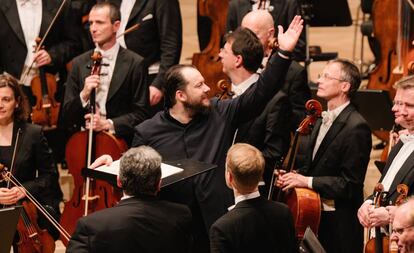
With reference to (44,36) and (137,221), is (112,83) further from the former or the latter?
(137,221)

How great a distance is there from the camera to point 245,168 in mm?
4039

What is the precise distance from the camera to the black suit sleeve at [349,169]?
5.01 metres

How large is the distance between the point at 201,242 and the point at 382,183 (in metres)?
0.97

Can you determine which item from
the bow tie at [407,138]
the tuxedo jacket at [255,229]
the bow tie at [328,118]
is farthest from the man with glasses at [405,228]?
the bow tie at [328,118]

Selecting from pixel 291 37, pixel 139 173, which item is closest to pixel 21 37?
pixel 291 37

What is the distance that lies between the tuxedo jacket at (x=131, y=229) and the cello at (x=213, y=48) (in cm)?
271

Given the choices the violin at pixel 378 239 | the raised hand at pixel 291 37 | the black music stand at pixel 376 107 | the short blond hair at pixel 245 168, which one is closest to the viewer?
the short blond hair at pixel 245 168

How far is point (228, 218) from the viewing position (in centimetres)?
395

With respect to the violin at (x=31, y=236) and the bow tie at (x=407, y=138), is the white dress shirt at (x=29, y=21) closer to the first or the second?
the violin at (x=31, y=236)

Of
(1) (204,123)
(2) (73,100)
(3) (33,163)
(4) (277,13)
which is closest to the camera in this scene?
(1) (204,123)

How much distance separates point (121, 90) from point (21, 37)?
1.07 m

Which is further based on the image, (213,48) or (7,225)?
(213,48)

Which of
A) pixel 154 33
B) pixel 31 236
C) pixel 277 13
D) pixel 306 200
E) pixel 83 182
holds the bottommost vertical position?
pixel 31 236

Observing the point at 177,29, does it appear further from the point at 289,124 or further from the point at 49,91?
the point at 289,124
